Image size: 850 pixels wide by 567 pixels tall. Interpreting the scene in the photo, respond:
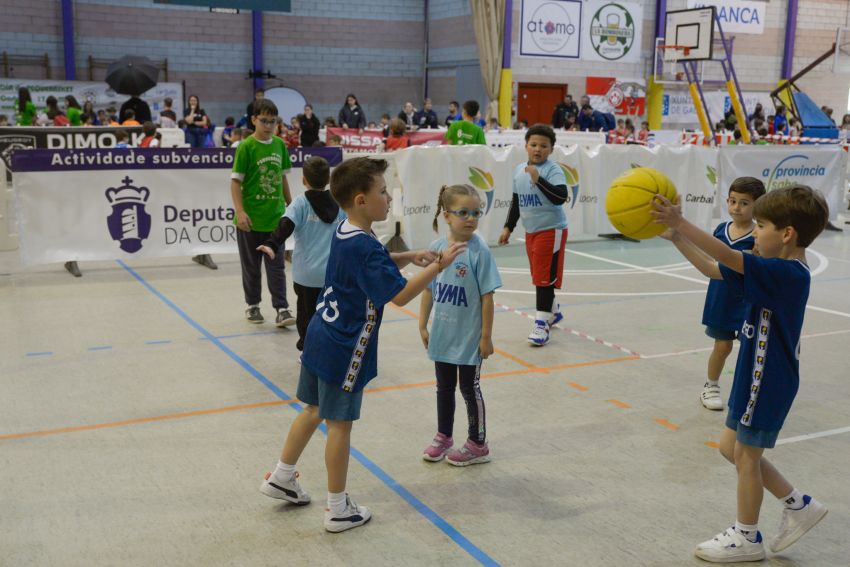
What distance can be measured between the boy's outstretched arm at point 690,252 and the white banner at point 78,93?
2279cm

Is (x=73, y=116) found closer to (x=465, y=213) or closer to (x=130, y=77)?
(x=130, y=77)

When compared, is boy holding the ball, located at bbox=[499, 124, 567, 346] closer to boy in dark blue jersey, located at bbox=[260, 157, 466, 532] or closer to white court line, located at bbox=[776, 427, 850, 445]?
white court line, located at bbox=[776, 427, 850, 445]

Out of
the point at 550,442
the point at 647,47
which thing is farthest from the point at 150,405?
the point at 647,47

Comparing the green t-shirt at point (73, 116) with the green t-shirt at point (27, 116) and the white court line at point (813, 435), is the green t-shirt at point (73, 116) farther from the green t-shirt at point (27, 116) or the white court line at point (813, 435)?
the white court line at point (813, 435)

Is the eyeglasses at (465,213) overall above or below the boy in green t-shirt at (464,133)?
below

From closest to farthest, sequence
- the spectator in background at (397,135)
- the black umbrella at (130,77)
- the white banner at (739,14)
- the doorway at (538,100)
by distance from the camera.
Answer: the spectator in background at (397,135), the black umbrella at (130,77), the doorway at (538,100), the white banner at (739,14)

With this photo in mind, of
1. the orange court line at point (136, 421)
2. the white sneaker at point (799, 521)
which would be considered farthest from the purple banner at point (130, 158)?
the white sneaker at point (799, 521)

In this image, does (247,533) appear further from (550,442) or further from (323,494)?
(550,442)

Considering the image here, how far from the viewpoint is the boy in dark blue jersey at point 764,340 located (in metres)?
3.36

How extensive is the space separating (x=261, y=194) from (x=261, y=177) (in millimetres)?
148

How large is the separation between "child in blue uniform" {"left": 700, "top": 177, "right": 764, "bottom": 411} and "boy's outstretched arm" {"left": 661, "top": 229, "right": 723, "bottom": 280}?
1.50m

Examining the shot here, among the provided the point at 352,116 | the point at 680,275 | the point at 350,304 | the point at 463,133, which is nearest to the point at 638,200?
the point at 350,304

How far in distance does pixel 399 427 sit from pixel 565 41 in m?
23.4

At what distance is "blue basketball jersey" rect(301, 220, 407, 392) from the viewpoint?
144 inches
